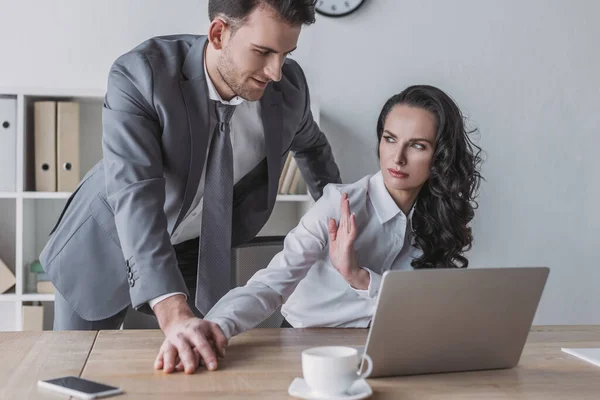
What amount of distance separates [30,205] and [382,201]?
1.72 metres

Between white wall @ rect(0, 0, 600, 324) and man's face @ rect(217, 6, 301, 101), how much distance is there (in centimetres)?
143

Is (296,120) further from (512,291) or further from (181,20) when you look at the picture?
(181,20)

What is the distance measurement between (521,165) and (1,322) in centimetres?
234

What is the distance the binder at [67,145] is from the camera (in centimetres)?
288

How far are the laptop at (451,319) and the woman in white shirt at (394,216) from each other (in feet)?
1.44

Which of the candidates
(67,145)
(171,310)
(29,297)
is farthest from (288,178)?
(171,310)

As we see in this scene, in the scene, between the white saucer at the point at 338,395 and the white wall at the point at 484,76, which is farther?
the white wall at the point at 484,76

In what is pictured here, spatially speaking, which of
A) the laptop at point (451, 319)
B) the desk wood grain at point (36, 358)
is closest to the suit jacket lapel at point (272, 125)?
the desk wood grain at point (36, 358)

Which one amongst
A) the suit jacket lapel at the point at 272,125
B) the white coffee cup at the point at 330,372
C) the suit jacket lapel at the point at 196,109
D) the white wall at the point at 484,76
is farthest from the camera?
the white wall at the point at 484,76

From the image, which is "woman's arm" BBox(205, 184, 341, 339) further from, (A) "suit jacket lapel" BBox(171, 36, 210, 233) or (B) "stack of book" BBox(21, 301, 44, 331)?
(B) "stack of book" BBox(21, 301, 44, 331)

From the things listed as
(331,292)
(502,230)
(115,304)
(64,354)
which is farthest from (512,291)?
(502,230)

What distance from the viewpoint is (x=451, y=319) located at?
1.18m

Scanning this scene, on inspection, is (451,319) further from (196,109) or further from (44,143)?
(44,143)

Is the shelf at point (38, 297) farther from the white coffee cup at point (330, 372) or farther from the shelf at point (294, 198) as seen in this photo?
the white coffee cup at point (330, 372)
